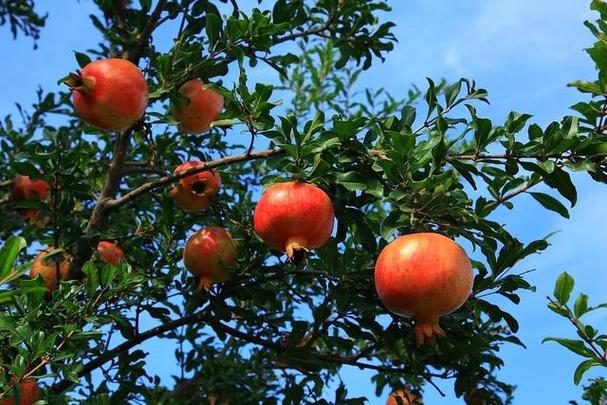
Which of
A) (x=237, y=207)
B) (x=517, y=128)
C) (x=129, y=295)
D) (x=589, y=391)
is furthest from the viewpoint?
(x=237, y=207)

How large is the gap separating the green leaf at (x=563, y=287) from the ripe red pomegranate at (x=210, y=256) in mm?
1161

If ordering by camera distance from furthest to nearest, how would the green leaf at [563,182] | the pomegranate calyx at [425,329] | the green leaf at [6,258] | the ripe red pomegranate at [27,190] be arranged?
the ripe red pomegranate at [27,190], the green leaf at [563,182], the pomegranate calyx at [425,329], the green leaf at [6,258]

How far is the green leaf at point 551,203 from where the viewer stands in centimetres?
209

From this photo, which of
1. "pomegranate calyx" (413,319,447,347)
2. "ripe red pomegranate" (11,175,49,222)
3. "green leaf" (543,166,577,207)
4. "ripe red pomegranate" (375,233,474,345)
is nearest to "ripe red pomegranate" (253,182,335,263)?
"ripe red pomegranate" (375,233,474,345)

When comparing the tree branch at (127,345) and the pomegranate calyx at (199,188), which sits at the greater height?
the pomegranate calyx at (199,188)

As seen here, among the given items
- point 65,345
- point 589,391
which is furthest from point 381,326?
point 65,345

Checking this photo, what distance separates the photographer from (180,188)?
2.92 meters

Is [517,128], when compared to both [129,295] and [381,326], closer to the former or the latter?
[381,326]

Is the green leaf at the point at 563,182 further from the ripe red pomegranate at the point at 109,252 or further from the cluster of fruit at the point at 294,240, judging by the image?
the ripe red pomegranate at the point at 109,252

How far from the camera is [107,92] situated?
7.46 ft

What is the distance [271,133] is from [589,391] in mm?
1293

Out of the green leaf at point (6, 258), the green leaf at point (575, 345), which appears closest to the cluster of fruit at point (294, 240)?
the green leaf at point (575, 345)

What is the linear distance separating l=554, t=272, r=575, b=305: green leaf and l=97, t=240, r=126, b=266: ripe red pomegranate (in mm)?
1882

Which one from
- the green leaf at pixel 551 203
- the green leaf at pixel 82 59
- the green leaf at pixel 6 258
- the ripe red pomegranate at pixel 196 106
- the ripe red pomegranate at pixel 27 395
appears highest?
the ripe red pomegranate at pixel 196 106
